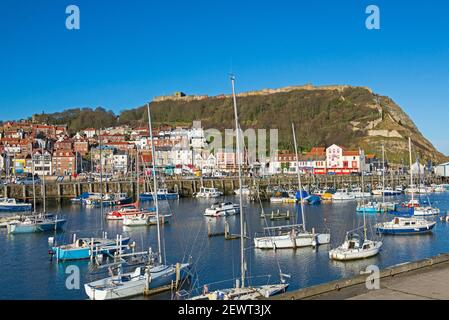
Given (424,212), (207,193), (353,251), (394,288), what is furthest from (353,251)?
(207,193)

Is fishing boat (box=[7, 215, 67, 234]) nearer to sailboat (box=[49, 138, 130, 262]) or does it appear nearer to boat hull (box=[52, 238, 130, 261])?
sailboat (box=[49, 138, 130, 262])

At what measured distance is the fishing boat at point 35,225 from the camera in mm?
29328

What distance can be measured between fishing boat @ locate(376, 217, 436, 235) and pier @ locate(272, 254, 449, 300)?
1545 cm

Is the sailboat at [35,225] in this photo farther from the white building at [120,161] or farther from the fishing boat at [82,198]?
the white building at [120,161]

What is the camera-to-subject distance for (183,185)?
202 ft

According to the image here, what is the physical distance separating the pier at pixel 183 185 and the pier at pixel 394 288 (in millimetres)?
37451

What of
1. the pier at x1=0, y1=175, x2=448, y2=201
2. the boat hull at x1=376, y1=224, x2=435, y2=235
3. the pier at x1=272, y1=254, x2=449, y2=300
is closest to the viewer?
the pier at x1=272, y1=254, x2=449, y2=300

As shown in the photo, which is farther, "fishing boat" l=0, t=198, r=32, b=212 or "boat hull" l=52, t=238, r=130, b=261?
"fishing boat" l=0, t=198, r=32, b=212

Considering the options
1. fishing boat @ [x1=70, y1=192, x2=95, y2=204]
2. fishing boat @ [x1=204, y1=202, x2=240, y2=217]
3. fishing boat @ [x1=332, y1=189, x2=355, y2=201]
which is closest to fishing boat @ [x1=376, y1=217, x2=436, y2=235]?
fishing boat @ [x1=204, y1=202, x2=240, y2=217]

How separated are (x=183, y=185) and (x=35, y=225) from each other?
3240cm

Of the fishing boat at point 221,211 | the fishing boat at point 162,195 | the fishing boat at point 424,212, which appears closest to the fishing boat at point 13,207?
the fishing boat at point 162,195

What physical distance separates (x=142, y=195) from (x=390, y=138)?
7072 centimetres

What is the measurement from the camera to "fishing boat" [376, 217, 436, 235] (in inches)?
1080
